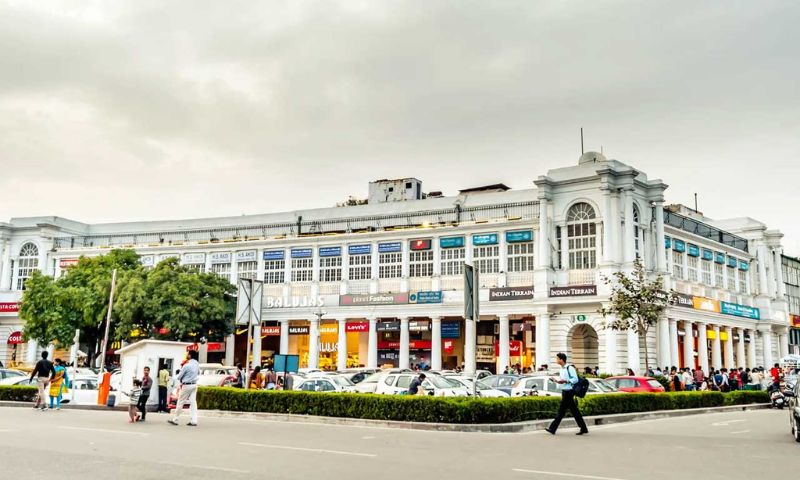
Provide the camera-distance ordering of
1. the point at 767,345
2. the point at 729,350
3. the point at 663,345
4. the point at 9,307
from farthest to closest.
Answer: the point at 9,307, the point at 767,345, the point at 729,350, the point at 663,345

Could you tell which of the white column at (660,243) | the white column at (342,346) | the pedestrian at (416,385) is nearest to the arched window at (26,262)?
the white column at (342,346)

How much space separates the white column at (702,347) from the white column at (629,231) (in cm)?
1063

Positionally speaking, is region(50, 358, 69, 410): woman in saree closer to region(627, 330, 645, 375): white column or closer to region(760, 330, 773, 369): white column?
region(627, 330, 645, 375): white column

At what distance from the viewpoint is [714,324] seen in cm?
5800

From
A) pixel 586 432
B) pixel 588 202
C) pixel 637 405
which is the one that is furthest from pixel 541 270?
pixel 586 432

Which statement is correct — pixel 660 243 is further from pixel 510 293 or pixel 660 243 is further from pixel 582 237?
pixel 510 293

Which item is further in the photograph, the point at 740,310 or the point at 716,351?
the point at 740,310

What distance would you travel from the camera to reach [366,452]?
46.9 feet

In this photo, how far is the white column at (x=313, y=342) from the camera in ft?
191

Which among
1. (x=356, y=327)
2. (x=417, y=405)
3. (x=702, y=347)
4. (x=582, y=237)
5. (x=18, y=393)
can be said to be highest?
(x=582, y=237)

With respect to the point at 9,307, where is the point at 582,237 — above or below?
above

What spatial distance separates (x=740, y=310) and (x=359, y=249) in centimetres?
2990

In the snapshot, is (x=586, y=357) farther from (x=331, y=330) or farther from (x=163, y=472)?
(x=163, y=472)

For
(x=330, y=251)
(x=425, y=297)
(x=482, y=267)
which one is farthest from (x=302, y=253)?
(x=482, y=267)
